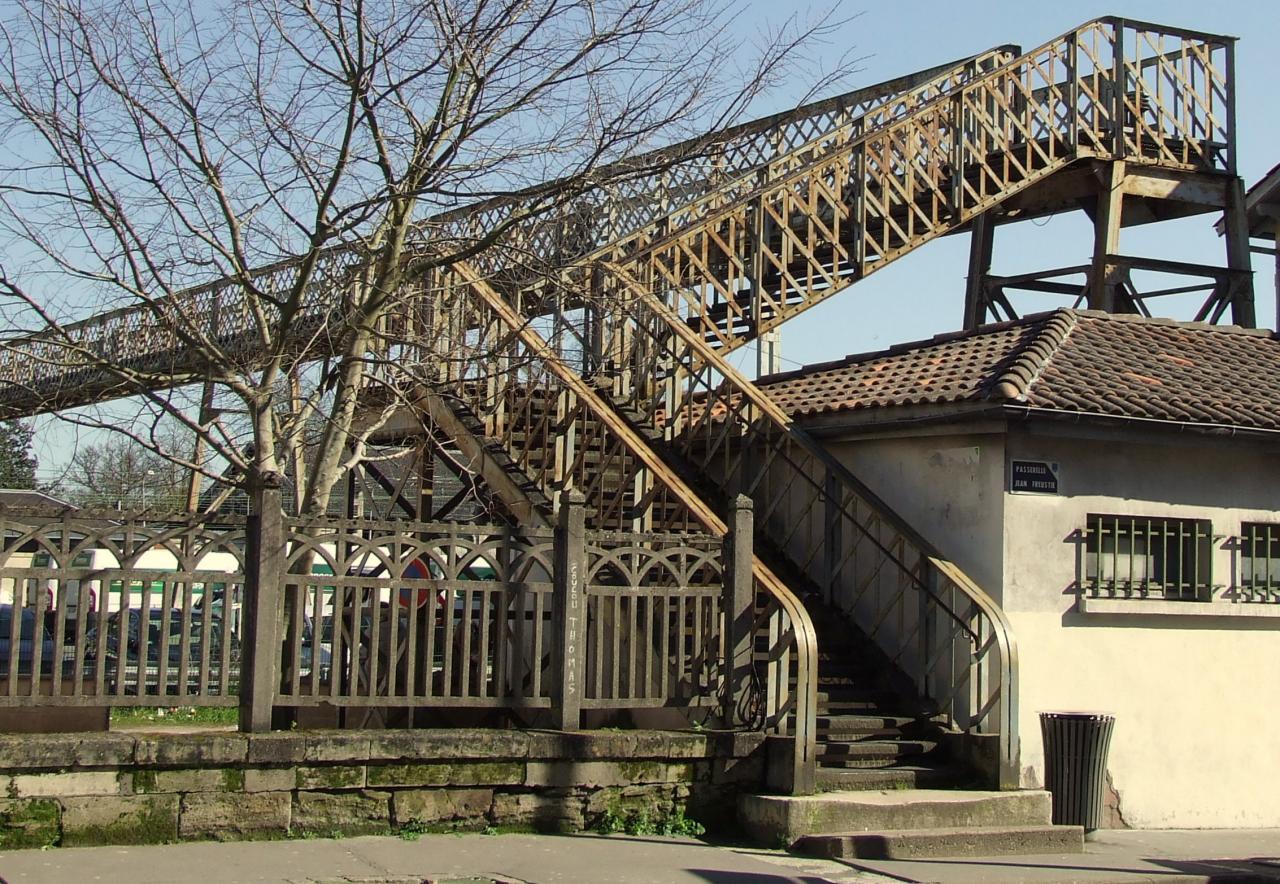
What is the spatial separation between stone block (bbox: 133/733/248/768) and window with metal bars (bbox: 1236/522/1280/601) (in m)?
8.30

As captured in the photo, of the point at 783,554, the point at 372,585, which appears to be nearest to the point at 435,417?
the point at 783,554

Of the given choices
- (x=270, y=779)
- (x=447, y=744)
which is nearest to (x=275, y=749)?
(x=270, y=779)

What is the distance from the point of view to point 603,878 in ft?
27.3

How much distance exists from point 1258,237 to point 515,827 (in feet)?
52.1

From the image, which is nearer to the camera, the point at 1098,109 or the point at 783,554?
the point at 783,554

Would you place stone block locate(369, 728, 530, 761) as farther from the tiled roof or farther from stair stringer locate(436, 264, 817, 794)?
the tiled roof

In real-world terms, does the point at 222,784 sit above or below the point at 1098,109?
below

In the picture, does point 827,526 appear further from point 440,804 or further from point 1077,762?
point 440,804

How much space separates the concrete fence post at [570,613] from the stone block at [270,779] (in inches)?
69.7

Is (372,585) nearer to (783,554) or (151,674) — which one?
(151,674)

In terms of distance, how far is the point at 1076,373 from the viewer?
1243 cm

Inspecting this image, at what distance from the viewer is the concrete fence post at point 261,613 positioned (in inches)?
347

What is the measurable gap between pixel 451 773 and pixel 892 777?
119 inches

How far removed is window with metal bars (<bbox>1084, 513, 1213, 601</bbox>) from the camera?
12070mm
